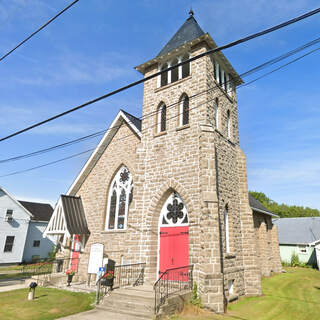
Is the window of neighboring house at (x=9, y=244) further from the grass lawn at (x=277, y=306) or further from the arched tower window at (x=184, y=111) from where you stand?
the grass lawn at (x=277, y=306)

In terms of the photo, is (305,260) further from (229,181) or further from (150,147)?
(150,147)

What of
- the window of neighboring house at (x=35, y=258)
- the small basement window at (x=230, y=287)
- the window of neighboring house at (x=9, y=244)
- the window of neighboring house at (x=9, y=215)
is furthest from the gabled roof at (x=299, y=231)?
the window of neighboring house at (x=9, y=215)

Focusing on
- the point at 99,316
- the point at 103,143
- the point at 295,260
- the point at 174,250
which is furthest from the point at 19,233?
the point at 295,260

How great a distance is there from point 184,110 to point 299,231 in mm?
28590

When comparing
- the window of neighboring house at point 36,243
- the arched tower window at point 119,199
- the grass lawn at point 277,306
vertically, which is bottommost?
the grass lawn at point 277,306

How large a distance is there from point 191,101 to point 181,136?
2.01 meters

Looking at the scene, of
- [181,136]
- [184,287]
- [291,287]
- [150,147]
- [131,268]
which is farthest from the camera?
[291,287]

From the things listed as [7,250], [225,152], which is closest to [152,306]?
[225,152]

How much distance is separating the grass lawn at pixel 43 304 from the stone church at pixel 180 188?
2.82 meters

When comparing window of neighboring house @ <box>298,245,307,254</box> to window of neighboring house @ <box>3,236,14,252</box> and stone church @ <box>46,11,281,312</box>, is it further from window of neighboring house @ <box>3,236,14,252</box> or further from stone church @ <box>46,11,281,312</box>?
window of neighboring house @ <box>3,236,14,252</box>

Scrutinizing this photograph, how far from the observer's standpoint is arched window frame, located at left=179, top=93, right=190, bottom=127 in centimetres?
1362

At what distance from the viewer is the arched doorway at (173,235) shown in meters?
11.8

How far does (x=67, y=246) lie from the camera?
17.6 m

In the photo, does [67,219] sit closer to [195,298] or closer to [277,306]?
[195,298]
